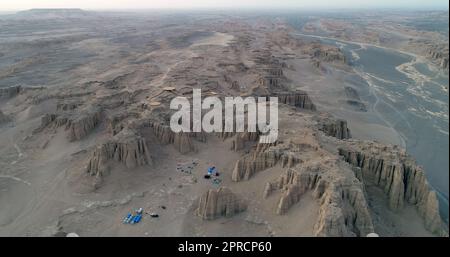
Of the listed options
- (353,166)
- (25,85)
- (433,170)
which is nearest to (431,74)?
(433,170)

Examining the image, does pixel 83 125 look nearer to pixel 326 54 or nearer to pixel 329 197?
pixel 329 197

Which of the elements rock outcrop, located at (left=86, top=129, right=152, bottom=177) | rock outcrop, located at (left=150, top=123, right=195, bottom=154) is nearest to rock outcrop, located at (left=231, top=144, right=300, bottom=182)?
rock outcrop, located at (left=150, top=123, right=195, bottom=154)

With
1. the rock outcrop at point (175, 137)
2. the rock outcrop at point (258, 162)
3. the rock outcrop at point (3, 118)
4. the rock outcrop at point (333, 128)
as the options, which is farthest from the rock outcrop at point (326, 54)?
the rock outcrop at point (3, 118)

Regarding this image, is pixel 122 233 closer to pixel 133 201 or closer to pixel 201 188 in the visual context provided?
pixel 133 201

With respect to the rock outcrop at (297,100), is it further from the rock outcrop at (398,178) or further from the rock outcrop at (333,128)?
the rock outcrop at (398,178)

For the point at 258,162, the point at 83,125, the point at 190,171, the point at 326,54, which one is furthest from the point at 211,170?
the point at 326,54

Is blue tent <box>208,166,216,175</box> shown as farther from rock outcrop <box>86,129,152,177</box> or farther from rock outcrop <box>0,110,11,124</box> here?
rock outcrop <box>0,110,11,124</box>

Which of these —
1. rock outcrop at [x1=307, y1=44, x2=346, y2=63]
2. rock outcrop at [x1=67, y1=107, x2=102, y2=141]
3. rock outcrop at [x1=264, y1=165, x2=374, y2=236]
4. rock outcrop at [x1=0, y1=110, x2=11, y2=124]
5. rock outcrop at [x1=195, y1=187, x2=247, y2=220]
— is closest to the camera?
rock outcrop at [x1=264, y1=165, x2=374, y2=236]
